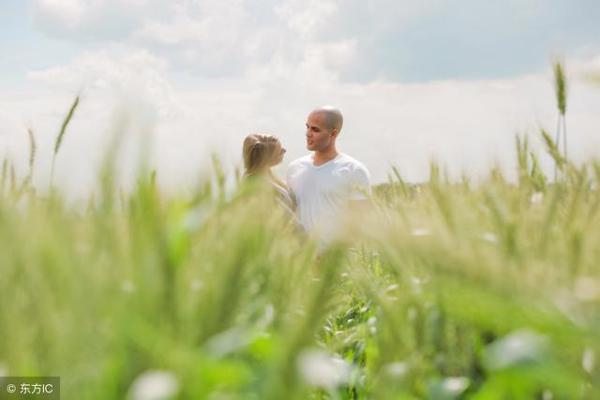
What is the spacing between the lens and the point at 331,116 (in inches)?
268

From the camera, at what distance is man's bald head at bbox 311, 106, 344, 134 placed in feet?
22.0

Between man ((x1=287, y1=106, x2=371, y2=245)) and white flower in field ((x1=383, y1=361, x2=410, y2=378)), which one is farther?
man ((x1=287, y1=106, x2=371, y2=245))

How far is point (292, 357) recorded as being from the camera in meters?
0.90

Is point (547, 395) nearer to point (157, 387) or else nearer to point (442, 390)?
point (442, 390)

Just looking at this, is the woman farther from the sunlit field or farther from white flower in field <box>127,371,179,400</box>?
white flower in field <box>127,371,179,400</box>

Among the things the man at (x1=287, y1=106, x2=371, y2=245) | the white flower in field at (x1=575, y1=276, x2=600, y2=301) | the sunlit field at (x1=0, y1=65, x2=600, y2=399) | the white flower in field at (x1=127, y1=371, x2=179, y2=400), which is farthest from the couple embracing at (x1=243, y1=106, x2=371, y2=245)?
the white flower in field at (x1=127, y1=371, x2=179, y2=400)

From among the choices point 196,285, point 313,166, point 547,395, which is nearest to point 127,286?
point 196,285

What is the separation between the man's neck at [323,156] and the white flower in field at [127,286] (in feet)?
17.8

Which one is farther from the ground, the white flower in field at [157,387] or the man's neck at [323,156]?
the white flower in field at [157,387]

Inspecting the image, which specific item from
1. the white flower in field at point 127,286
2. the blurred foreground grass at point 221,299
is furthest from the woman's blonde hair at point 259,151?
the white flower in field at point 127,286

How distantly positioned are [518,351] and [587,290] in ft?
0.42

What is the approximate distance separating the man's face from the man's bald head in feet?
0.09

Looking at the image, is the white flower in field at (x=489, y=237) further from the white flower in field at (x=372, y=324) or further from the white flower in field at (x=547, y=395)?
the white flower in field at (x=372, y=324)

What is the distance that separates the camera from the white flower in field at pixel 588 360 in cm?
131
